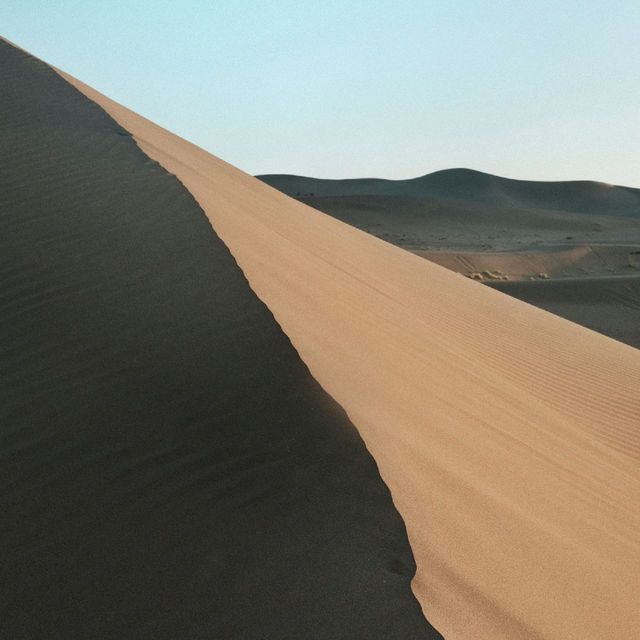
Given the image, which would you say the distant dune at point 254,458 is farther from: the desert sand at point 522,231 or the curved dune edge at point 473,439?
the desert sand at point 522,231

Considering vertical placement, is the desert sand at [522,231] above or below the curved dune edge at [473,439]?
below

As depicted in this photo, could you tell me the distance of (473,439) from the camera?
4.08m

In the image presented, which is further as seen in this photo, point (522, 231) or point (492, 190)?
point (492, 190)

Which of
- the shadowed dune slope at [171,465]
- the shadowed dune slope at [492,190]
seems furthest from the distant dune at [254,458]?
the shadowed dune slope at [492,190]

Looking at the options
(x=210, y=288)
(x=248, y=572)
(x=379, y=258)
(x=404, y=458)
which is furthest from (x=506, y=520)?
(x=379, y=258)

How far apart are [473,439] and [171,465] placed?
1.52m

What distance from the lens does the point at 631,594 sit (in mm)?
3182

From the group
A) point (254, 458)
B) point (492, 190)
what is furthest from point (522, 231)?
point (254, 458)

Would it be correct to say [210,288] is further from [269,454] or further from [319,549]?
[319,549]

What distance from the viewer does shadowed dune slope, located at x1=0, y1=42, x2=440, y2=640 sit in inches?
101

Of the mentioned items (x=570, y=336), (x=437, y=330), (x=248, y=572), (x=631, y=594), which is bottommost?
(x=570, y=336)

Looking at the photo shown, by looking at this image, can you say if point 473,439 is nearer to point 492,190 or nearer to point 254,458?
point 254,458

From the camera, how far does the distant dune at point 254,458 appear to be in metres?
2.61

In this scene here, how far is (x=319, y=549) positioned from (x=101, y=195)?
3.97 metres
